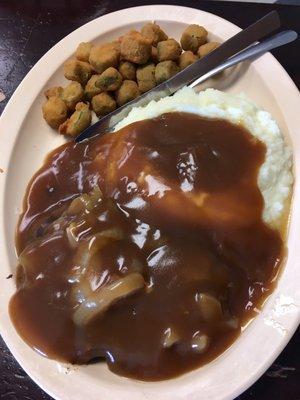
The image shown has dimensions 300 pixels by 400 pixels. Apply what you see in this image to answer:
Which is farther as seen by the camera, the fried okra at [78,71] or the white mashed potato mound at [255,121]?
the fried okra at [78,71]

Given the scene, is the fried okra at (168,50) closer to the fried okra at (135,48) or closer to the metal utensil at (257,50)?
the fried okra at (135,48)

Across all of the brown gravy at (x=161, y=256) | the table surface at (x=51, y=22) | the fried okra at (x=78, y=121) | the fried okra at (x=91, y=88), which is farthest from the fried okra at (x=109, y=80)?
the table surface at (x=51, y=22)

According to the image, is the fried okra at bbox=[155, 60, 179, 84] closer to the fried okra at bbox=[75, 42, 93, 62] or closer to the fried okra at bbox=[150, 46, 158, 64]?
the fried okra at bbox=[150, 46, 158, 64]

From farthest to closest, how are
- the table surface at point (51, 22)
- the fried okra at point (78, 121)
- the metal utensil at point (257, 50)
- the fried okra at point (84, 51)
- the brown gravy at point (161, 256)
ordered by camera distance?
the table surface at point (51, 22) < the fried okra at point (84, 51) < the fried okra at point (78, 121) < the metal utensil at point (257, 50) < the brown gravy at point (161, 256)

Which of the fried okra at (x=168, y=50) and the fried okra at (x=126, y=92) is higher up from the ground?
the fried okra at (x=168, y=50)

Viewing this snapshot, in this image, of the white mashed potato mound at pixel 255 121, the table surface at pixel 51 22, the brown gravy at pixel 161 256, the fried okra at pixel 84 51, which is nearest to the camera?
the brown gravy at pixel 161 256

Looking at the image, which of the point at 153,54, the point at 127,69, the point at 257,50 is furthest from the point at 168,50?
the point at 257,50

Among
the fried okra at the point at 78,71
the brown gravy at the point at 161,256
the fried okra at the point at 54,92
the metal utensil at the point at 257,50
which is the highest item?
the fried okra at the point at 78,71
